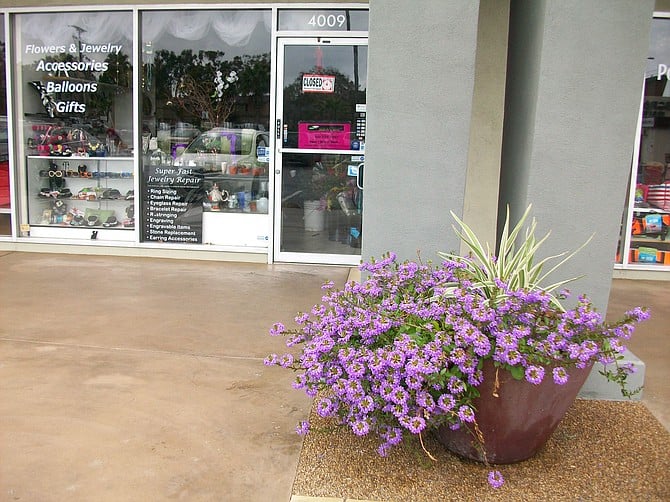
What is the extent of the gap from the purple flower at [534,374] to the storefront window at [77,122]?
6.53m

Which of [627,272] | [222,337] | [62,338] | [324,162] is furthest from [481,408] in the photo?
[627,272]

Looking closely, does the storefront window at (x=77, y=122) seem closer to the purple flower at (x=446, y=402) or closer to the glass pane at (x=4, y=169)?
the glass pane at (x=4, y=169)

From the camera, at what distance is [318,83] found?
725cm

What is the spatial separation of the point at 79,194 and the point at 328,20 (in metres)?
4.10

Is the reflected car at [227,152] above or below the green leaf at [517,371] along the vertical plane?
above

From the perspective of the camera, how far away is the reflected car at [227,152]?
766 cm

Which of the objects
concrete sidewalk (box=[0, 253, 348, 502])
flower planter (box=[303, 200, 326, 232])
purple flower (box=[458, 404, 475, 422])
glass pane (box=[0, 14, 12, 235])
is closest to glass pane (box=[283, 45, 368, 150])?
flower planter (box=[303, 200, 326, 232])

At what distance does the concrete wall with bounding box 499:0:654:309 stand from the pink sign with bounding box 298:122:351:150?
3.71 m

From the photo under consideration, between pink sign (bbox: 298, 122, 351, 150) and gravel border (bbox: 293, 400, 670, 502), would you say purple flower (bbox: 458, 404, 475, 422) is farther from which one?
pink sign (bbox: 298, 122, 351, 150)

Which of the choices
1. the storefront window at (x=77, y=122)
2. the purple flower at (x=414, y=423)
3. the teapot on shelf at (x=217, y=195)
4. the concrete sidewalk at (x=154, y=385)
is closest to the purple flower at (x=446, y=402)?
the purple flower at (x=414, y=423)

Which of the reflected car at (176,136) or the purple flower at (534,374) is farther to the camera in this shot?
the reflected car at (176,136)

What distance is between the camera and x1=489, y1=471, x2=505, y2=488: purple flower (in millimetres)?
2713

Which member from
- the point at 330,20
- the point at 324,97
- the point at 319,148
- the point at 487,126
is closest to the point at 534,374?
the point at 487,126

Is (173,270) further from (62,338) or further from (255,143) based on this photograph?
(62,338)
